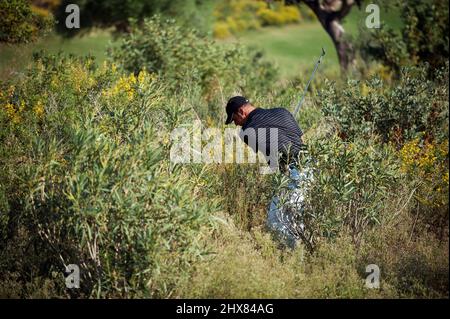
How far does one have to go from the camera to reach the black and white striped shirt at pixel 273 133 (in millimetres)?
7141

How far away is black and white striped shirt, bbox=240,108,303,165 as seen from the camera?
23.4 feet

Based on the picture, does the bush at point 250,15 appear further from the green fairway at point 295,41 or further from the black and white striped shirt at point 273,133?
the black and white striped shirt at point 273,133

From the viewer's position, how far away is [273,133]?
7.15 m

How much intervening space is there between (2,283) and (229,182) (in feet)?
9.76

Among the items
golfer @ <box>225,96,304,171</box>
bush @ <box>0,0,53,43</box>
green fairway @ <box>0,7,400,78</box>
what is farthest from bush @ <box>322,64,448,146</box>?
Result: green fairway @ <box>0,7,400,78</box>

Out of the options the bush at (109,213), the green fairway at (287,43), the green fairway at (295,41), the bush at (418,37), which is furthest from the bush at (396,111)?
the green fairway at (295,41)

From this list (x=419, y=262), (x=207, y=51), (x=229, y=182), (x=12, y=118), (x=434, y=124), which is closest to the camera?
(x=419, y=262)

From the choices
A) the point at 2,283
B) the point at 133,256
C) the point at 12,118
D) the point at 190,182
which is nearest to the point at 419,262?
the point at 190,182

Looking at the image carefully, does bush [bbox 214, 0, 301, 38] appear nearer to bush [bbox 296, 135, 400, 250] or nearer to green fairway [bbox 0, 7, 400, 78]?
green fairway [bbox 0, 7, 400, 78]

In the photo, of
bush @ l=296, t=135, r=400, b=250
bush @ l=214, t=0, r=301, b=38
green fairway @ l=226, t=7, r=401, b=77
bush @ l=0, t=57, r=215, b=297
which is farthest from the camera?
bush @ l=214, t=0, r=301, b=38

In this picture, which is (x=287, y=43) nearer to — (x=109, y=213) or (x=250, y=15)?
(x=250, y=15)
